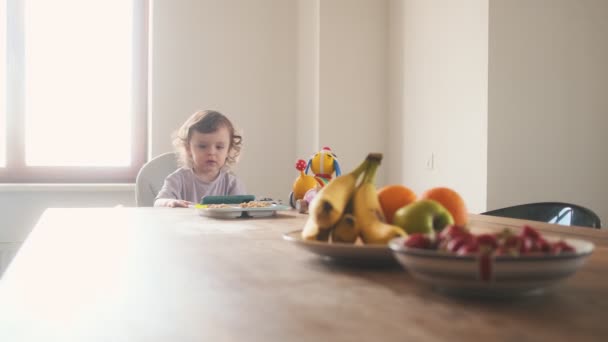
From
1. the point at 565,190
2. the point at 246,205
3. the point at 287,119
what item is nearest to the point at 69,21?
the point at 287,119

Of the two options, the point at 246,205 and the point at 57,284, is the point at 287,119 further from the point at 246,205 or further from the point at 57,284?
the point at 57,284

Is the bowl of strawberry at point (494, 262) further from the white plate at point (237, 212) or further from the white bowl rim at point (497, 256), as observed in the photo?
the white plate at point (237, 212)

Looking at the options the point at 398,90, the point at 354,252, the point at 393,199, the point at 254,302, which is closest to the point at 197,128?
the point at 398,90

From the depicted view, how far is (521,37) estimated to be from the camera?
2.84m

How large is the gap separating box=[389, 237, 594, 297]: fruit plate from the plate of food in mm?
1045

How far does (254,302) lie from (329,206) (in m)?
0.22

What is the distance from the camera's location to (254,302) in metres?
0.58

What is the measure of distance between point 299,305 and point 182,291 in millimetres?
150

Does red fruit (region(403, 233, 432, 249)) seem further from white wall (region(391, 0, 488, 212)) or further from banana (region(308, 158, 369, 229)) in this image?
white wall (region(391, 0, 488, 212))

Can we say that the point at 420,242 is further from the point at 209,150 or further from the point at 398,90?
the point at 398,90

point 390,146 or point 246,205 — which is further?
point 390,146

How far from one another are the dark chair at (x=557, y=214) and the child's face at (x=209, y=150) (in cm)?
119

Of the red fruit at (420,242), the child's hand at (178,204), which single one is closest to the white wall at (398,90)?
the child's hand at (178,204)

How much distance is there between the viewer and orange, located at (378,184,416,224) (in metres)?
0.87
